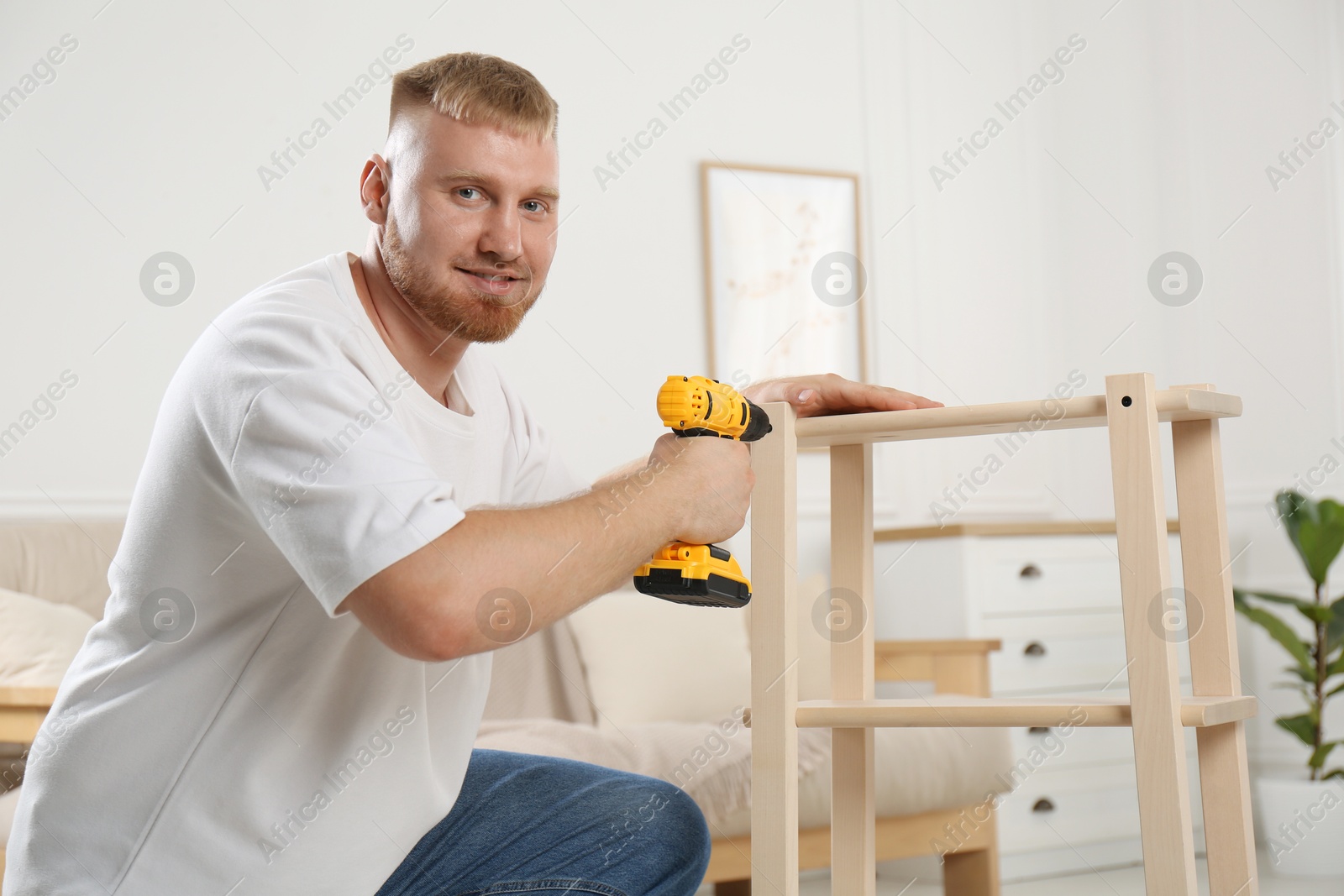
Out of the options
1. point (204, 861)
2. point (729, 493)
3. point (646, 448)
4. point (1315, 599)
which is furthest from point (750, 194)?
point (204, 861)

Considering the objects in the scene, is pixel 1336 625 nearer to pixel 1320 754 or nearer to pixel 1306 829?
pixel 1320 754

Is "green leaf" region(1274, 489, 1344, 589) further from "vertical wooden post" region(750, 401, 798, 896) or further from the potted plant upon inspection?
"vertical wooden post" region(750, 401, 798, 896)

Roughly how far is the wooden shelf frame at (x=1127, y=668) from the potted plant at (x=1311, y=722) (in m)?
2.26

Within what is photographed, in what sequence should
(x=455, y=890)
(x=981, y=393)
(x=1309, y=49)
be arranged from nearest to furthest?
(x=455, y=890)
(x=1309, y=49)
(x=981, y=393)

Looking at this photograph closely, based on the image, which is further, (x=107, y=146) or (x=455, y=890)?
(x=107, y=146)

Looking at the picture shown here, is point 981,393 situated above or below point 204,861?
above

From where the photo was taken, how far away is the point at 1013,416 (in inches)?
46.7

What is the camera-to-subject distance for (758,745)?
4.17 ft

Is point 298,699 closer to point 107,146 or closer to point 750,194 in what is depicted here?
point 107,146

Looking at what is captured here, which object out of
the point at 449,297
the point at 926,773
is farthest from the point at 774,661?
the point at 926,773

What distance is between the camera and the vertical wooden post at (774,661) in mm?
1246

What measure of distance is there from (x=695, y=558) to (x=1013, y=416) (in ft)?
1.16

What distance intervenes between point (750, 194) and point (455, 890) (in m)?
2.79

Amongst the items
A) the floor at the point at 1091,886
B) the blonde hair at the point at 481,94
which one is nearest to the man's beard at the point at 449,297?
the blonde hair at the point at 481,94
